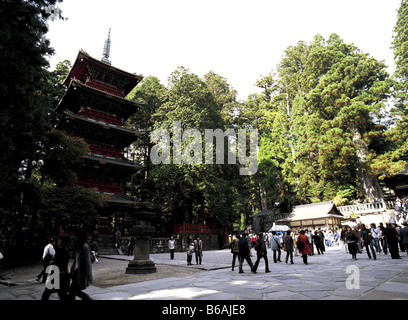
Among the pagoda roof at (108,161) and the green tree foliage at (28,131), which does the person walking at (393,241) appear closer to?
the green tree foliage at (28,131)

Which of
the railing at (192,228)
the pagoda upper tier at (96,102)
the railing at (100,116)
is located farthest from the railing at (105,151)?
the railing at (192,228)

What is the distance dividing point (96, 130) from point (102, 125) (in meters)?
1.11

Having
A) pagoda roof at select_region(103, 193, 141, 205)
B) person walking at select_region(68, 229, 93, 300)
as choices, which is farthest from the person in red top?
pagoda roof at select_region(103, 193, 141, 205)

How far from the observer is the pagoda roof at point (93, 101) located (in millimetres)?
21261

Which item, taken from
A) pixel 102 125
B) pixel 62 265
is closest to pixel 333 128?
pixel 102 125

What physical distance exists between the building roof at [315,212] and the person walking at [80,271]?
22.5m

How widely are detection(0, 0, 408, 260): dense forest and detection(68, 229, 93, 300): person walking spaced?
9835mm

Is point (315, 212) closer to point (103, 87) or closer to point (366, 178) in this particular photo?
point (366, 178)

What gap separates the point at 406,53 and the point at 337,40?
21.6 ft

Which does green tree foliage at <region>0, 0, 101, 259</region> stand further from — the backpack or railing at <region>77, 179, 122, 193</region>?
the backpack

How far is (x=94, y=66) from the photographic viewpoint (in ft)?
76.3

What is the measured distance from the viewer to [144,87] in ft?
107

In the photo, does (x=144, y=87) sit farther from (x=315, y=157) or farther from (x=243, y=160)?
(x=315, y=157)
